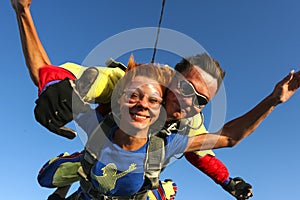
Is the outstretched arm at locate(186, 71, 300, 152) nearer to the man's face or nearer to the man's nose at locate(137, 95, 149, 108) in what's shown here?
the man's face

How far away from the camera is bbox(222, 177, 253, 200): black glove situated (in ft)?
9.98

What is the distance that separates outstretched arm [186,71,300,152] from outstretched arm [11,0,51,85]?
3.48 feet

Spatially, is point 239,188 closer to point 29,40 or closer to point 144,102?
point 144,102

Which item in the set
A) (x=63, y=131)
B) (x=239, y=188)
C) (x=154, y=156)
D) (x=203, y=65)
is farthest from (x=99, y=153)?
(x=239, y=188)

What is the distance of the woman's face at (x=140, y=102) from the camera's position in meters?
2.20

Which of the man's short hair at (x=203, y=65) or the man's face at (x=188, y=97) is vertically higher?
the man's short hair at (x=203, y=65)

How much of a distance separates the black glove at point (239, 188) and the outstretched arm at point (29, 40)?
1795 mm

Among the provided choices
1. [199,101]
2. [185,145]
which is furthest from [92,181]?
[199,101]

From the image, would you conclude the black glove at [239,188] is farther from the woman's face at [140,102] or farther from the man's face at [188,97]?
the woman's face at [140,102]

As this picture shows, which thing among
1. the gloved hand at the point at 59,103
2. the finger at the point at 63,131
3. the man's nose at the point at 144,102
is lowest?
the finger at the point at 63,131

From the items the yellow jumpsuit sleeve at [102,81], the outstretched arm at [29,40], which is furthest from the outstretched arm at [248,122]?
the outstretched arm at [29,40]

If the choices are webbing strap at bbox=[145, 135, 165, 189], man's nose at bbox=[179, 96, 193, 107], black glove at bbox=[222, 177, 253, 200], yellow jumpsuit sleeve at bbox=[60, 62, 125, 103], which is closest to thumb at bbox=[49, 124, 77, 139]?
yellow jumpsuit sleeve at bbox=[60, 62, 125, 103]

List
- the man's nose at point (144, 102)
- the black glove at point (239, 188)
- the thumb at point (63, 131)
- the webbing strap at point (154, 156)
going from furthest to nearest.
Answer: the black glove at point (239, 188) < the webbing strap at point (154, 156) < the man's nose at point (144, 102) < the thumb at point (63, 131)

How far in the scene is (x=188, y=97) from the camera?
7.48 feet
